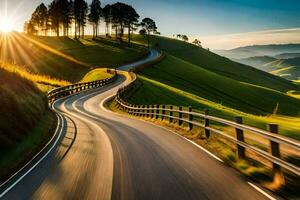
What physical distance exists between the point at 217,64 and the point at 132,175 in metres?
149

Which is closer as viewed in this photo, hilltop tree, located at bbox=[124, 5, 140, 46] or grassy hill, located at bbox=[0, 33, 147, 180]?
grassy hill, located at bbox=[0, 33, 147, 180]

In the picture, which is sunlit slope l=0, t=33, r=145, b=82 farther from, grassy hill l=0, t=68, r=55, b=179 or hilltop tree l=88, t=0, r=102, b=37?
grassy hill l=0, t=68, r=55, b=179

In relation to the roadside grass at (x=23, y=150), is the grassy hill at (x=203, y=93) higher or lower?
lower

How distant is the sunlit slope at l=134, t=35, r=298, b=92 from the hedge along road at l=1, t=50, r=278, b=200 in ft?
404

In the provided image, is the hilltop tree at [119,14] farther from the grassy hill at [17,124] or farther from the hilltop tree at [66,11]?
the grassy hill at [17,124]

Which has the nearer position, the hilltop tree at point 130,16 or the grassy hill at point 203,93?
the grassy hill at point 203,93

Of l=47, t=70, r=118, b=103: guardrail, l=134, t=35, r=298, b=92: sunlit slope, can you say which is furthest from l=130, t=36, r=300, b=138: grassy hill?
l=134, t=35, r=298, b=92: sunlit slope

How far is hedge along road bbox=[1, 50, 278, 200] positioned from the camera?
848cm

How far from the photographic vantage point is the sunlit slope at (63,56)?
88581 mm

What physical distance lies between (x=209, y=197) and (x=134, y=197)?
1509 mm

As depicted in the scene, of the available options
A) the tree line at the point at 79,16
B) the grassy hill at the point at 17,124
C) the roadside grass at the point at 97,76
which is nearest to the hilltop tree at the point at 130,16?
the tree line at the point at 79,16

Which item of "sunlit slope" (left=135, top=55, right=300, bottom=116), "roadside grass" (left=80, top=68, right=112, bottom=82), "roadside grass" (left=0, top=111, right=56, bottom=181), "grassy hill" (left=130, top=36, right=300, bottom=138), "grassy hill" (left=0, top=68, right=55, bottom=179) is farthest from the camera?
"roadside grass" (left=80, top=68, right=112, bottom=82)

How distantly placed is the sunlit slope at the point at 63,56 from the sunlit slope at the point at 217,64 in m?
37.0

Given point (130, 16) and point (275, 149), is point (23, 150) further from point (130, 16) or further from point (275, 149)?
point (130, 16)
